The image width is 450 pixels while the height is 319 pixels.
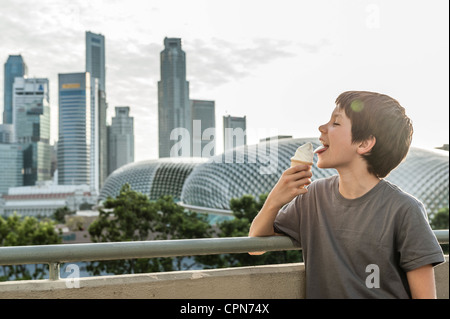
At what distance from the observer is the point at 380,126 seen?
7.06ft

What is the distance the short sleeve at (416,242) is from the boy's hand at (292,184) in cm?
55

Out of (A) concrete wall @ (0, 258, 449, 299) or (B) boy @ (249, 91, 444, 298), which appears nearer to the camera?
(B) boy @ (249, 91, 444, 298)

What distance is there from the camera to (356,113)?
2178 millimetres

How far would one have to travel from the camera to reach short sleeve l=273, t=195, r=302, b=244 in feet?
8.23

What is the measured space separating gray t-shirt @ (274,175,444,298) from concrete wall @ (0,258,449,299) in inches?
8.1

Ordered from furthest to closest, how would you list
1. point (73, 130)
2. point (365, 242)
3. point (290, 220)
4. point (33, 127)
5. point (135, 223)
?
1. point (33, 127)
2. point (73, 130)
3. point (135, 223)
4. point (290, 220)
5. point (365, 242)

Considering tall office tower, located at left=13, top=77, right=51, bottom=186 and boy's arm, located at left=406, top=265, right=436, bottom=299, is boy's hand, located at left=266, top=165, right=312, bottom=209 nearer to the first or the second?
boy's arm, located at left=406, top=265, right=436, bottom=299

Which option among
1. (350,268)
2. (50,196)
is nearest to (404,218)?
(350,268)

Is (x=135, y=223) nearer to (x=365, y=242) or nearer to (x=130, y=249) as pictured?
(x=130, y=249)

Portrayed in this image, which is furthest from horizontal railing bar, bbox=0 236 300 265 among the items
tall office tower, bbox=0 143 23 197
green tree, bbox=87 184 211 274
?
tall office tower, bbox=0 143 23 197

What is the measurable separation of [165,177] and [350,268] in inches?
2615

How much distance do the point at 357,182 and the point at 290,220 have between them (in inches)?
19.0

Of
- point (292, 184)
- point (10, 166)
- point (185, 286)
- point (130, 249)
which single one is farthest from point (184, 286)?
point (10, 166)
